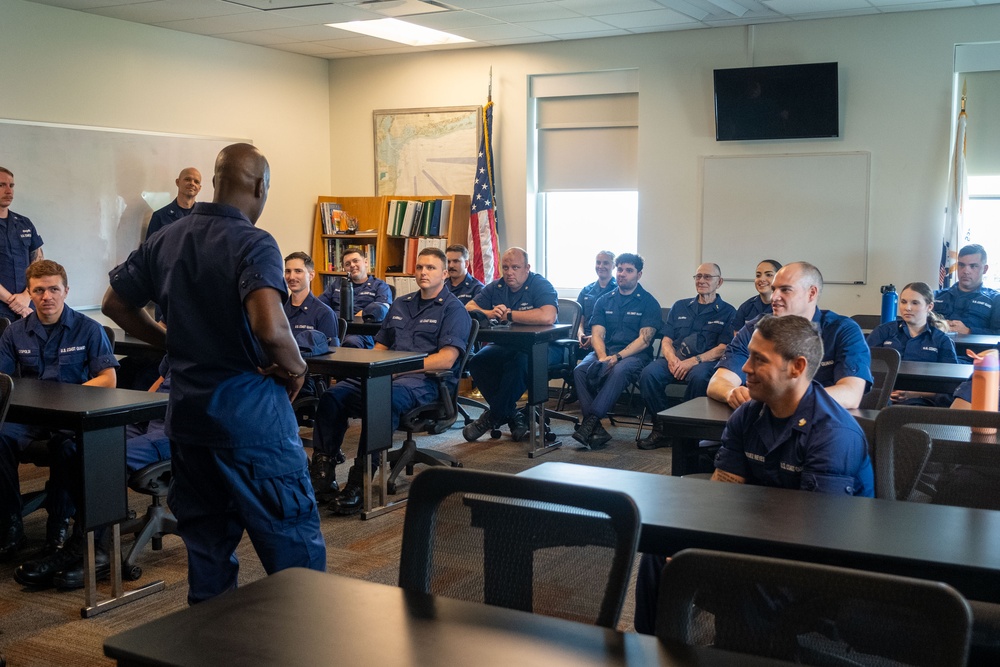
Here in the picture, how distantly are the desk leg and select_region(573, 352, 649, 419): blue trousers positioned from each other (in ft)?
1.32

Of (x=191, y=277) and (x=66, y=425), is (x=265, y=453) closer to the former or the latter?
(x=191, y=277)

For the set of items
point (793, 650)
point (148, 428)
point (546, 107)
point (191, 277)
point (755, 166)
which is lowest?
point (148, 428)

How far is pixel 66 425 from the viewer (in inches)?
138

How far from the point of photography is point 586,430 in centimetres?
662

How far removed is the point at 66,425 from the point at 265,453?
1.21m

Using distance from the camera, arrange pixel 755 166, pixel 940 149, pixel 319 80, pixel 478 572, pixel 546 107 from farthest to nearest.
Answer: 1. pixel 319 80
2. pixel 546 107
3. pixel 755 166
4. pixel 940 149
5. pixel 478 572

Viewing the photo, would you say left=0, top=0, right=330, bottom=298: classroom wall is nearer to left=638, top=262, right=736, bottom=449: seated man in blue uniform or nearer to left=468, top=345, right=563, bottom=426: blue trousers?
left=468, top=345, right=563, bottom=426: blue trousers

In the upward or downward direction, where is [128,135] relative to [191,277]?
upward

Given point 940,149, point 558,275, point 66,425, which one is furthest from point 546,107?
point 66,425

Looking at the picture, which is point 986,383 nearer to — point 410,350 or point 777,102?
point 410,350

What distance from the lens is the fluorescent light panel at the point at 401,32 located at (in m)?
7.80

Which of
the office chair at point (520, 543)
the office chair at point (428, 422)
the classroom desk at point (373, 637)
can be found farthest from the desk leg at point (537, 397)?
the classroom desk at point (373, 637)

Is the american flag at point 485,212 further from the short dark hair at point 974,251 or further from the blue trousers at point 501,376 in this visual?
the short dark hair at point 974,251

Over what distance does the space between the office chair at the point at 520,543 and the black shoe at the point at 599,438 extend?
493 cm
